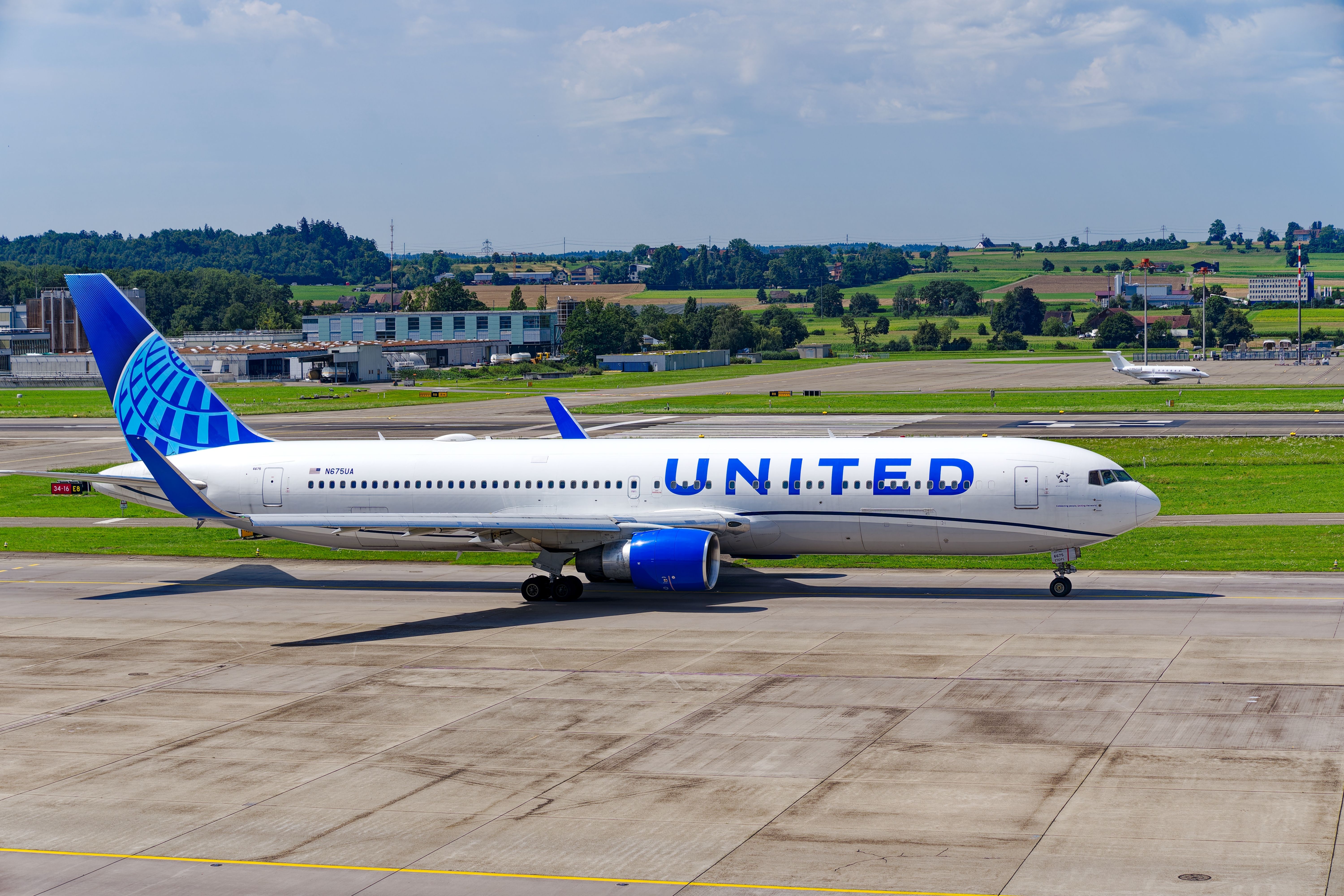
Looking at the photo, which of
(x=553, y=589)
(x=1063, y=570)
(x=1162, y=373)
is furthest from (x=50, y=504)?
(x=1162, y=373)

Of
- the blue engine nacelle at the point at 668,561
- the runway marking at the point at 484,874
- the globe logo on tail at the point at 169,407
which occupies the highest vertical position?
the globe logo on tail at the point at 169,407

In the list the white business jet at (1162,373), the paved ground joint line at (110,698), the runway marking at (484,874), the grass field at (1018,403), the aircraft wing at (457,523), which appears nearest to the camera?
the runway marking at (484,874)

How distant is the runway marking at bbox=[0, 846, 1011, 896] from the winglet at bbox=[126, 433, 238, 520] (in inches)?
773

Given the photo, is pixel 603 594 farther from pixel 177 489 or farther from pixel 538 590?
pixel 177 489

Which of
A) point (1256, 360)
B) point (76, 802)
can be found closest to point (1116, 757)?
point (76, 802)

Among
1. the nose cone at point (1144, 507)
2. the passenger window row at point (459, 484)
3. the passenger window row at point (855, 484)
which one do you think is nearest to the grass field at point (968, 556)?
the nose cone at point (1144, 507)

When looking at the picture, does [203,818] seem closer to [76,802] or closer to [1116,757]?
[76,802]

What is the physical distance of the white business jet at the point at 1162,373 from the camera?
13862 centimetres

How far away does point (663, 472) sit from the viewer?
1518 inches

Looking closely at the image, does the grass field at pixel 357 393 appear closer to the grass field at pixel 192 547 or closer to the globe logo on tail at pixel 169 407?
the grass field at pixel 192 547

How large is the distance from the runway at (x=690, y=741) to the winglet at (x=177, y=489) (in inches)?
108

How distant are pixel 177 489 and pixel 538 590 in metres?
10.7

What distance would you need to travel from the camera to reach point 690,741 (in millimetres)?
23719

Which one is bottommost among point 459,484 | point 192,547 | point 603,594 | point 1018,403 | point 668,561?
point 603,594
